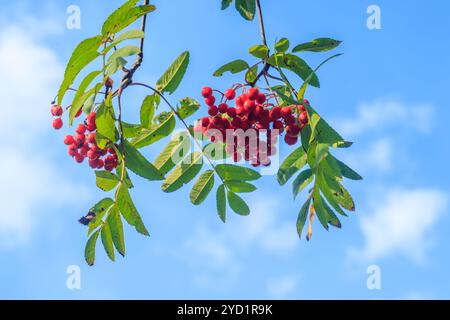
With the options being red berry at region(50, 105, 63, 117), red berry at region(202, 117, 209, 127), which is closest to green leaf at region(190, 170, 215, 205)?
red berry at region(202, 117, 209, 127)

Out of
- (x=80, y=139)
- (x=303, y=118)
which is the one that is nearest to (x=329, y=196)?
(x=303, y=118)

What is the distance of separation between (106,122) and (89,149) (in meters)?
0.34

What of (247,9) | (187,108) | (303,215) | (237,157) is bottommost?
(303,215)

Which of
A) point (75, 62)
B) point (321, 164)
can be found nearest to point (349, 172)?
point (321, 164)

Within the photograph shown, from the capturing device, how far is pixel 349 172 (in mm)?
2434

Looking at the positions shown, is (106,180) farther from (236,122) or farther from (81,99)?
(236,122)

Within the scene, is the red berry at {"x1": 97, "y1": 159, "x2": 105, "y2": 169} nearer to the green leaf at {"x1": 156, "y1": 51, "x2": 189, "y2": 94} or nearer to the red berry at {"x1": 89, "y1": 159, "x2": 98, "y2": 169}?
the red berry at {"x1": 89, "y1": 159, "x2": 98, "y2": 169}

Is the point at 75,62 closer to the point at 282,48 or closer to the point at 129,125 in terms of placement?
the point at 129,125

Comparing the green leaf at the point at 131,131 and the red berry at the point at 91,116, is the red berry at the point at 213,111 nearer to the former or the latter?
the green leaf at the point at 131,131

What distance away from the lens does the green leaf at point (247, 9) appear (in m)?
2.76

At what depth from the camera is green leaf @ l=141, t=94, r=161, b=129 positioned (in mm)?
2604

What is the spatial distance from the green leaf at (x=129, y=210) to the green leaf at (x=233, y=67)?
2.03ft

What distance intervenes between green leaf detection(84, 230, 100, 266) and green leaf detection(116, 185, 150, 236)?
180mm

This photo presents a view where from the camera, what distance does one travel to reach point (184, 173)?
2.62 meters
